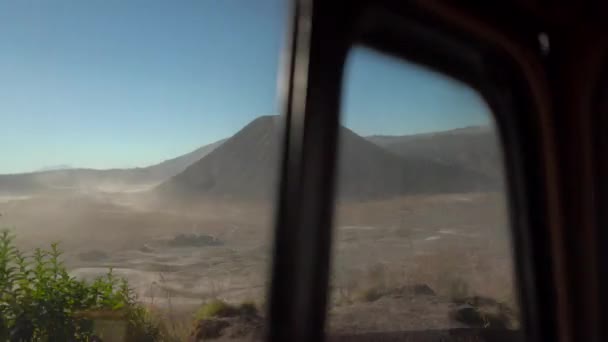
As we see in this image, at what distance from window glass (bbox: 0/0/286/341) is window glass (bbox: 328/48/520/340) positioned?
7.2 inches

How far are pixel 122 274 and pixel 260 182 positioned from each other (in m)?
0.31

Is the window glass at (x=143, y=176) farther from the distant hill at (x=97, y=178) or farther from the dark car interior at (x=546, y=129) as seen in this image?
the dark car interior at (x=546, y=129)

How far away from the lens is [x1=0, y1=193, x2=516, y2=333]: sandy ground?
1.04m

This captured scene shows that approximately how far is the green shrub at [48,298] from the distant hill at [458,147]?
625 millimetres

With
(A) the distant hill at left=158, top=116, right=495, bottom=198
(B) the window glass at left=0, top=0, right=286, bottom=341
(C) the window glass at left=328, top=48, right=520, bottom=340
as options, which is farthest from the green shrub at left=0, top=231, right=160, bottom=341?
(C) the window glass at left=328, top=48, right=520, bottom=340

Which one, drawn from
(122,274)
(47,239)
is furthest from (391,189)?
(47,239)

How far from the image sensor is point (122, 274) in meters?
1.07

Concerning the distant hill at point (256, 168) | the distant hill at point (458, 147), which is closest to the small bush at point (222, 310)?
the distant hill at point (256, 168)

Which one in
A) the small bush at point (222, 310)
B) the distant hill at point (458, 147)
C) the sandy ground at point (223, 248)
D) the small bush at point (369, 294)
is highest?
the distant hill at point (458, 147)

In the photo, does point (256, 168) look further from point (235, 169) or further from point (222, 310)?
point (222, 310)

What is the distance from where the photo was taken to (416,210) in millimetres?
1381

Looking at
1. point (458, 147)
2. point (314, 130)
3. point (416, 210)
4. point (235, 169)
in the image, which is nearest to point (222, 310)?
point (235, 169)

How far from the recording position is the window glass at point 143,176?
0.98m

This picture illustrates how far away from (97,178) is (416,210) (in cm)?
73
